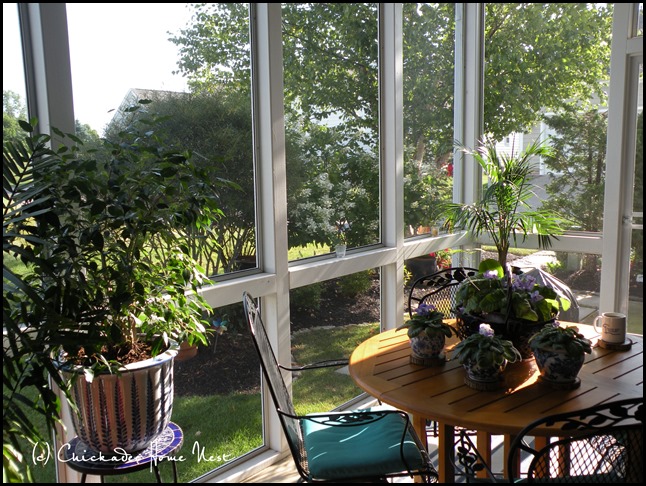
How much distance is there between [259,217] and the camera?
3156 mm

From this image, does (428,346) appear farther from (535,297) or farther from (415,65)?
(415,65)

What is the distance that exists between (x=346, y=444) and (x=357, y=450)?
69 mm

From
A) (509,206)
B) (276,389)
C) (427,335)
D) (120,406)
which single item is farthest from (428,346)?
(509,206)

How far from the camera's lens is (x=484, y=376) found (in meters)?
2.09

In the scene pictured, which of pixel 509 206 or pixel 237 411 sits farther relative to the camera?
pixel 509 206

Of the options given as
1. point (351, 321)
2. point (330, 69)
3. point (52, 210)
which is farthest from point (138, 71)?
point (351, 321)

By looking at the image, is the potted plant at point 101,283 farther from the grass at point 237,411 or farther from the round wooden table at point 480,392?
the round wooden table at point 480,392

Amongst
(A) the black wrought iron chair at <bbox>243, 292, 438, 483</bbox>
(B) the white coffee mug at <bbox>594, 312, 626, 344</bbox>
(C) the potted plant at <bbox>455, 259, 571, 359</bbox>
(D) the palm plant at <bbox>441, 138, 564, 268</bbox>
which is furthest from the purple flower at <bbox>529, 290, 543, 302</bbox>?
(D) the palm plant at <bbox>441, 138, 564, 268</bbox>

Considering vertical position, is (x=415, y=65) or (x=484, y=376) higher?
(x=415, y=65)

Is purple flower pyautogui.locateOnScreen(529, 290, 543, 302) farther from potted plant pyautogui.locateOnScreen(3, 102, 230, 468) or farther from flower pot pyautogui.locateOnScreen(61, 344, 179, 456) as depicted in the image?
flower pot pyautogui.locateOnScreen(61, 344, 179, 456)

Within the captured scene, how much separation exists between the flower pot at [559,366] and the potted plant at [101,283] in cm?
126

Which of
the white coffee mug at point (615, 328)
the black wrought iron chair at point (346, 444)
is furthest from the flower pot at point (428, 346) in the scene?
the white coffee mug at point (615, 328)

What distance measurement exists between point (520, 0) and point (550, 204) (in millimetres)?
1522

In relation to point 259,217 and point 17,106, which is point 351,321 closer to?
point 259,217
